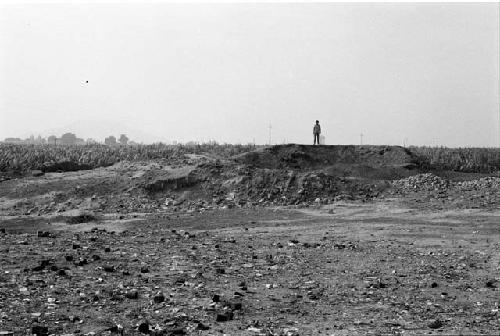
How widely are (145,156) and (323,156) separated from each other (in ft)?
36.0

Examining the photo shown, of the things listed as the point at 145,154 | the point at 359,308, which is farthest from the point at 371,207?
the point at 145,154

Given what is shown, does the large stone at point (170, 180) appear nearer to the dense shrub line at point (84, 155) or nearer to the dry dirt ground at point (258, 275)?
the dry dirt ground at point (258, 275)

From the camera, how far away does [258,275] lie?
8.20 m

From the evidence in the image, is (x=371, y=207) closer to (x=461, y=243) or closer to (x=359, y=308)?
(x=461, y=243)

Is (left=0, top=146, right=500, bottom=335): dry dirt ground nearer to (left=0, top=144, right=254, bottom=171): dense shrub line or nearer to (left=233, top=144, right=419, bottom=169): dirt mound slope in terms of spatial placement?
(left=233, top=144, right=419, bottom=169): dirt mound slope

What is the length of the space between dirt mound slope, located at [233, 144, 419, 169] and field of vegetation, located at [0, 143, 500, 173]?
4.96 feet

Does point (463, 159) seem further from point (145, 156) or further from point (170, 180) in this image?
point (170, 180)

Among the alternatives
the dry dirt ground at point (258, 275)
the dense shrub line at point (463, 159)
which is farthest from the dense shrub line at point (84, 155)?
the dry dirt ground at point (258, 275)

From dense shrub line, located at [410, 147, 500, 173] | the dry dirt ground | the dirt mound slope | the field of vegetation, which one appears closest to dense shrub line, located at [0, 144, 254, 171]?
the field of vegetation

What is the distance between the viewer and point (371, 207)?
16.9m

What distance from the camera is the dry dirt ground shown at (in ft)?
19.3

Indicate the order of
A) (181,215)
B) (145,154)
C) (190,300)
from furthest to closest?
(145,154), (181,215), (190,300)

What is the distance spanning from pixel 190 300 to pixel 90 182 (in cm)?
1484

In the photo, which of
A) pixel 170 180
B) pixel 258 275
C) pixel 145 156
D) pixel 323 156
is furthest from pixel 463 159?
pixel 258 275
